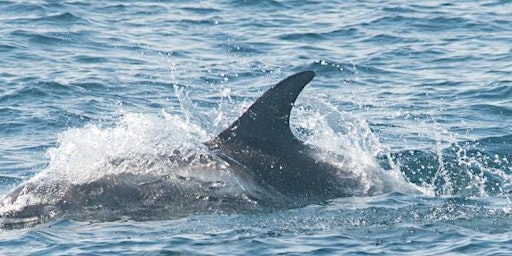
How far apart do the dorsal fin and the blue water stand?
2.28 ft

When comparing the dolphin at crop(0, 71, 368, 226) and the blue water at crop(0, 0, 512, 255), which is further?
the dolphin at crop(0, 71, 368, 226)

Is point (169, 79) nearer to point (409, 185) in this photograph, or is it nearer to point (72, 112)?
point (72, 112)

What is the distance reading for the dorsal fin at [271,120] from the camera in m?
13.1

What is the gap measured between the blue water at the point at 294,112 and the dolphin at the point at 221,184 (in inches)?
8.7

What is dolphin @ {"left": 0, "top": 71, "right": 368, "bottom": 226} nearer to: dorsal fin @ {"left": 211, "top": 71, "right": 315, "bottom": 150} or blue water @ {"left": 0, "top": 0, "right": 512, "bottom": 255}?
dorsal fin @ {"left": 211, "top": 71, "right": 315, "bottom": 150}

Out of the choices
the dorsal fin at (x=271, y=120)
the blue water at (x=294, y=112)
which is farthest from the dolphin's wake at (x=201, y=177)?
the blue water at (x=294, y=112)

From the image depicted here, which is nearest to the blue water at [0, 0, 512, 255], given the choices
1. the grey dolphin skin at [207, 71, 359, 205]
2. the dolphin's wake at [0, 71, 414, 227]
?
the dolphin's wake at [0, 71, 414, 227]

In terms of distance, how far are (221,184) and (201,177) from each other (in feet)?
0.75

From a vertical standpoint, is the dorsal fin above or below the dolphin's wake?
above

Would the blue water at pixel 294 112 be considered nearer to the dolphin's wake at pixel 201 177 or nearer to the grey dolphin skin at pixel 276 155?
the dolphin's wake at pixel 201 177

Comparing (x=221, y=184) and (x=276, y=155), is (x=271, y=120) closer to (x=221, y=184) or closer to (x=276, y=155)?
(x=276, y=155)

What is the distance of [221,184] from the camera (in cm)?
1345

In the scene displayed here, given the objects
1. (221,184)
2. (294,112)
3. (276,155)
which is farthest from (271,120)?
(294,112)

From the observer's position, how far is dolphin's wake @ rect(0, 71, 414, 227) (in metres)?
13.2
